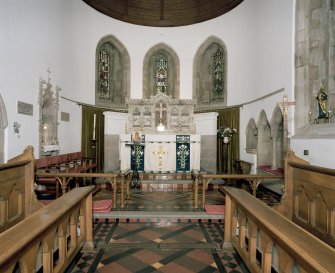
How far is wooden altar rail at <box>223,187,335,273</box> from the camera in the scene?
1.53 m

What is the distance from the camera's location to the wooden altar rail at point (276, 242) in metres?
1.53

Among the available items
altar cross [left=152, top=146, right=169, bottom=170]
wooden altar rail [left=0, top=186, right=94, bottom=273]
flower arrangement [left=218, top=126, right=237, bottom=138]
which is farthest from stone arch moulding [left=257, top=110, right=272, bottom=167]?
wooden altar rail [left=0, top=186, right=94, bottom=273]

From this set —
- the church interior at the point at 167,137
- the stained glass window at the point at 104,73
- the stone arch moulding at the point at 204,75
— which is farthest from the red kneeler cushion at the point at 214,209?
the stained glass window at the point at 104,73

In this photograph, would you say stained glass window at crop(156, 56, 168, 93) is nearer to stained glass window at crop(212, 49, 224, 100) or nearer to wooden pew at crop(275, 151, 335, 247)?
stained glass window at crop(212, 49, 224, 100)

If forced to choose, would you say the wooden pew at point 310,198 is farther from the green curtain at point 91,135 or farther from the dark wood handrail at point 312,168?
the green curtain at point 91,135

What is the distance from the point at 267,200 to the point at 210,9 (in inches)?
356

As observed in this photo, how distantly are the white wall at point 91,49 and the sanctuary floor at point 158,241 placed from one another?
3630 mm

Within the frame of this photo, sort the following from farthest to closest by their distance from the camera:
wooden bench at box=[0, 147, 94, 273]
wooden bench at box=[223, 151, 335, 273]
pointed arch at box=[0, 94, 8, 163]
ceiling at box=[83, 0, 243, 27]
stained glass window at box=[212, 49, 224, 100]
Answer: stained glass window at box=[212, 49, 224, 100], ceiling at box=[83, 0, 243, 27], pointed arch at box=[0, 94, 8, 163], wooden bench at box=[0, 147, 94, 273], wooden bench at box=[223, 151, 335, 273]

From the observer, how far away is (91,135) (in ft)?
35.9

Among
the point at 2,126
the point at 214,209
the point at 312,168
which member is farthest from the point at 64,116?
the point at 312,168

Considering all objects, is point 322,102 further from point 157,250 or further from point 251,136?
point 157,250

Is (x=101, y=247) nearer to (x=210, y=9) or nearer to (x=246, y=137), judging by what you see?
(x=246, y=137)

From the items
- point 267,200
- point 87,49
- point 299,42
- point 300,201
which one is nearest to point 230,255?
point 300,201

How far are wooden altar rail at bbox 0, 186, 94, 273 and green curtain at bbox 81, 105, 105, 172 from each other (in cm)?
705
